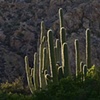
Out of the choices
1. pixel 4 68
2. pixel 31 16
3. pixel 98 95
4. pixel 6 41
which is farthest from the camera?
pixel 31 16

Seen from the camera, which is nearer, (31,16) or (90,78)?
(90,78)

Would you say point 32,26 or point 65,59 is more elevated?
point 32,26

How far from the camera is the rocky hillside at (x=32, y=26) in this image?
18.7m

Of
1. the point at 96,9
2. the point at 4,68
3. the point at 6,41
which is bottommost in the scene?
the point at 4,68

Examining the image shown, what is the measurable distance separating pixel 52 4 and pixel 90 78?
13660 mm

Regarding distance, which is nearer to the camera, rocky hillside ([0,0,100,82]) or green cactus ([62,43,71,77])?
green cactus ([62,43,71,77])

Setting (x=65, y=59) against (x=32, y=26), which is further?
(x=32, y=26)

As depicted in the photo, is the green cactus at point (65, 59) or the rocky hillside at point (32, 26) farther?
the rocky hillside at point (32, 26)

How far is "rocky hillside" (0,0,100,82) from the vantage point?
1873 cm

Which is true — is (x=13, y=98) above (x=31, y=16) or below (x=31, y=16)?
below

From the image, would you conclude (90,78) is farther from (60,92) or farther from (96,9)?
(96,9)

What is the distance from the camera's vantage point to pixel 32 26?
69.8ft

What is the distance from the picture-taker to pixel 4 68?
60.8 ft

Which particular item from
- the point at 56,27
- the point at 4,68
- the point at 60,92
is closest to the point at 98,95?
the point at 60,92
